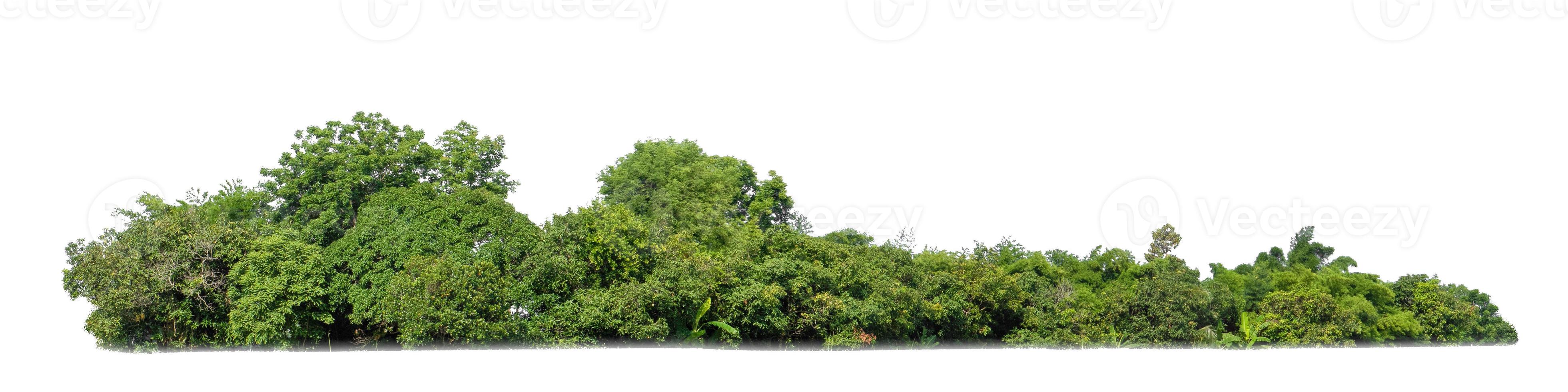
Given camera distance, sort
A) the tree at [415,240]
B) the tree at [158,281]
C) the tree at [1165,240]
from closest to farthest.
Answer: the tree at [158,281] < the tree at [415,240] < the tree at [1165,240]

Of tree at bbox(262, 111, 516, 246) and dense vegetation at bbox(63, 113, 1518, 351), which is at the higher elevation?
tree at bbox(262, 111, 516, 246)

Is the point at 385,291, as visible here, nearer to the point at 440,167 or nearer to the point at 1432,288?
the point at 440,167

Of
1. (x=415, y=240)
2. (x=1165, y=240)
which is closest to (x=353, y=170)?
(x=415, y=240)

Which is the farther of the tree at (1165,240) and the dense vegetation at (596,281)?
the tree at (1165,240)

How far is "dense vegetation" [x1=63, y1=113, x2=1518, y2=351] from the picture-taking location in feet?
95.1

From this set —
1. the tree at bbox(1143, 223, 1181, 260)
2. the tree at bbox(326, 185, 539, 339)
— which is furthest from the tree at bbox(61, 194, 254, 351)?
the tree at bbox(1143, 223, 1181, 260)

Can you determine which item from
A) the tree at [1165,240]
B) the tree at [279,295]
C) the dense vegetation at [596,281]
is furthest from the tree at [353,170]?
the tree at [1165,240]

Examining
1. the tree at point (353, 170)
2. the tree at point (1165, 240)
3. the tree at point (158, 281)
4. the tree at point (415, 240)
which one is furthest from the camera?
the tree at point (1165, 240)

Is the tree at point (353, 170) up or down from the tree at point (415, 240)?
up

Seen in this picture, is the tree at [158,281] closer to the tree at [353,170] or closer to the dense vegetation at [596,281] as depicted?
the dense vegetation at [596,281]

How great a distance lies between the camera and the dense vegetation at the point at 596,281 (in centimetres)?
2898

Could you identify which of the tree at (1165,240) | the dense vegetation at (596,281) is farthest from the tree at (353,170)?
the tree at (1165,240)

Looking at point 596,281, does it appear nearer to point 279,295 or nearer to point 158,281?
point 279,295

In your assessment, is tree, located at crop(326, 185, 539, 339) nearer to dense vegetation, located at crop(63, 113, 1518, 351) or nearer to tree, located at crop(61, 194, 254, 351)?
dense vegetation, located at crop(63, 113, 1518, 351)
